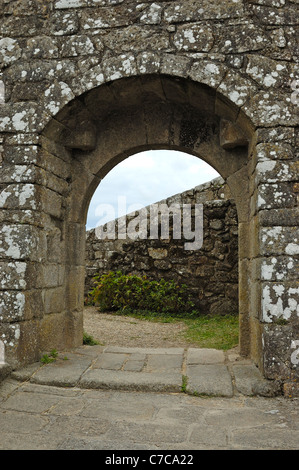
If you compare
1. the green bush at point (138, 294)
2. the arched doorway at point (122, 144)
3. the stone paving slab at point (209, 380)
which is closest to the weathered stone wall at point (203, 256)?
the green bush at point (138, 294)

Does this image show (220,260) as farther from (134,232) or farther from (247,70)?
(247,70)

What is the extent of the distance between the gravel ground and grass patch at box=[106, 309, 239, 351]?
140 millimetres

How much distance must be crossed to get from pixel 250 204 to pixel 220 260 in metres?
3.17

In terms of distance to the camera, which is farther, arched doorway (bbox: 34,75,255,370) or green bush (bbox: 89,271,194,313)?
green bush (bbox: 89,271,194,313)

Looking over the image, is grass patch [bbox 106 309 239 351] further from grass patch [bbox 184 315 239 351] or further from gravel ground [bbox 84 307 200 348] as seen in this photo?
gravel ground [bbox 84 307 200 348]

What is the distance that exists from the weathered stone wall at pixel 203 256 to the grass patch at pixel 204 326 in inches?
14.1

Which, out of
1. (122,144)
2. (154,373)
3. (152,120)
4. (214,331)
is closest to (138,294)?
(214,331)

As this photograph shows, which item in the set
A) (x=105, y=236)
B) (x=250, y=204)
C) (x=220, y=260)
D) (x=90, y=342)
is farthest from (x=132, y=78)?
(x=105, y=236)

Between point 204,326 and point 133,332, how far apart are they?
1.05m

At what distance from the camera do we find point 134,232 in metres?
7.75

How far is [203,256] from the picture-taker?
699 centimetres

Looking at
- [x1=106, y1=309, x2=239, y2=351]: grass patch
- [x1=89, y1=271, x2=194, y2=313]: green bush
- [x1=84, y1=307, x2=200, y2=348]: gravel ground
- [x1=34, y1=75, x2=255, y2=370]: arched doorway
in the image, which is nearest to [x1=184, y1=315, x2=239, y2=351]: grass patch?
[x1=106, y1=309, x2=239, y2=351]: grass patch

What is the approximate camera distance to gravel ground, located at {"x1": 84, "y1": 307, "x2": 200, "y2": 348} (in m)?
4.90

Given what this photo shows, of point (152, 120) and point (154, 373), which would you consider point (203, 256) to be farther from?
point (154, 373)
